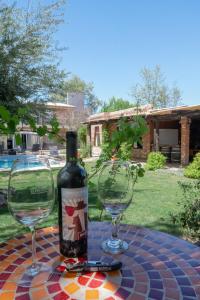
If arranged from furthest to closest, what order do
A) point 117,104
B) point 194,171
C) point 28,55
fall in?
point 117,104, point 194,171, point 28,55

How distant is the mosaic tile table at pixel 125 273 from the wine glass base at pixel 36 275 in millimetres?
22

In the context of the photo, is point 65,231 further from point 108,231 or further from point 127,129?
point 127,129

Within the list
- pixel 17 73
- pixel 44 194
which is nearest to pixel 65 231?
pixel 44 194

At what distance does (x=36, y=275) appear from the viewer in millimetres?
949

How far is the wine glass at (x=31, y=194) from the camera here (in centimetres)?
97

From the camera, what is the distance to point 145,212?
4949 mm

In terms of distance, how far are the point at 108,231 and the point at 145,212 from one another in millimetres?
3713

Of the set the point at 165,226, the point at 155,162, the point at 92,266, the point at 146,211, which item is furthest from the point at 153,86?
the point at 92,266

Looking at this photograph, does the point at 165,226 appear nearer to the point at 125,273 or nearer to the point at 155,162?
the point at 125,273

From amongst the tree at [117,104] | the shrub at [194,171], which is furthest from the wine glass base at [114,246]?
the tree at [117,104]

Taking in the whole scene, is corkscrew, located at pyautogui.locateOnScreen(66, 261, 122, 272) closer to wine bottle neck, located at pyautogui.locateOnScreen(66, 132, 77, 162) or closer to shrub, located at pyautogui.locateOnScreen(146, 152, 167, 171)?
wine bottle neck, located at pyautogui.locateOnScreen(66, 132, 77, 162)

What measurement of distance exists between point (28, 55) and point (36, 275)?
618 cm

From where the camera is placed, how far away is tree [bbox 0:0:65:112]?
A: 604 centimetres

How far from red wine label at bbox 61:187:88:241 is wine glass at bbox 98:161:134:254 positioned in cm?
18
